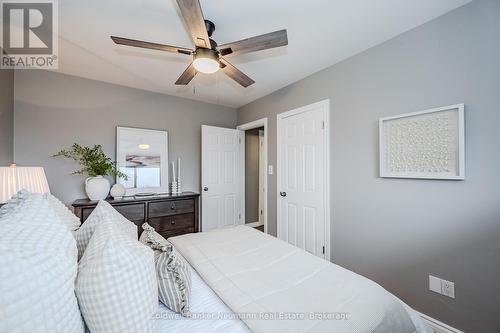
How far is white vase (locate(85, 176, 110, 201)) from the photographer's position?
7.88 feet

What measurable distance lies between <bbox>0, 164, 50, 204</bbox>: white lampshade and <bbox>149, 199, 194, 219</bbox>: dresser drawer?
130 centimetres

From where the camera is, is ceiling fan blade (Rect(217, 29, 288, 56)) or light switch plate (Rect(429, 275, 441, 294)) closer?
ceiling fan blade (Rect(217, 29, 288, 56))

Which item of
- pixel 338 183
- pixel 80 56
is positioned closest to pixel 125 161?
pixel 80 56

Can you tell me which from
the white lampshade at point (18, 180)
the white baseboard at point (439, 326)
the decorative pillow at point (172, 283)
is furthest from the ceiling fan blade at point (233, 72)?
the white baseboard at point (439, 326)

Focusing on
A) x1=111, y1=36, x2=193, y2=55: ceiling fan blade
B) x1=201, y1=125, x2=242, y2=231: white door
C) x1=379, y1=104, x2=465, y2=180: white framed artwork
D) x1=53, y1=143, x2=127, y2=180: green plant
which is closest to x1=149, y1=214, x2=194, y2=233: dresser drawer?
x1=201, y1=125, x2=242, y2=231: white door

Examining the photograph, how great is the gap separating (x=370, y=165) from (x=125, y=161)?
3.07 m

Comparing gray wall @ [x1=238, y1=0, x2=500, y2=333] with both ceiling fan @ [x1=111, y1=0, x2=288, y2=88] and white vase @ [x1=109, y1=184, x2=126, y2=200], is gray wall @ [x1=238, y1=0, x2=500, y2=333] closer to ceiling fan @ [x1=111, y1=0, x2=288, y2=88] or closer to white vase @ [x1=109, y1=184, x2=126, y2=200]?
ceiling fan @ [x1=111, y1=0, x2=288, y2=88]

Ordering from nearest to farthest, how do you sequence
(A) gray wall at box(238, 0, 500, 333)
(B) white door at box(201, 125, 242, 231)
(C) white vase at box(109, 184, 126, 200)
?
(A) gray wall at box(238, 0, 500, 333) < (C) white vase at box(109, 184, 126, 200) < (B) white door at box(201, 125, 242, 231)

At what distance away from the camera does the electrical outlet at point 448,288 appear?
4.98 feet

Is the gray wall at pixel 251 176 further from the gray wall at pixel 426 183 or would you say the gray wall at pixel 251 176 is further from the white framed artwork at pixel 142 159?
the gray wall at pixel 426 183

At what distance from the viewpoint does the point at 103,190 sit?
245 cm

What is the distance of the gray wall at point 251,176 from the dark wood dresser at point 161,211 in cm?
147

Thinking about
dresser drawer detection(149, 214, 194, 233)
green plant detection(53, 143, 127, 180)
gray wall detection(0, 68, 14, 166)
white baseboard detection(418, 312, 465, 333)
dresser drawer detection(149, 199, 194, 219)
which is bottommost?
white baseboard detection(418, 312, 465, 333)

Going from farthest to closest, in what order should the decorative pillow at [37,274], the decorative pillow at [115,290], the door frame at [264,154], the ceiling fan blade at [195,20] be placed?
the door frame at [264,154] → the ceiling fan blade at [195,20] → the decorative pillow at [115,290] → the decorative pillow at [37,274]
